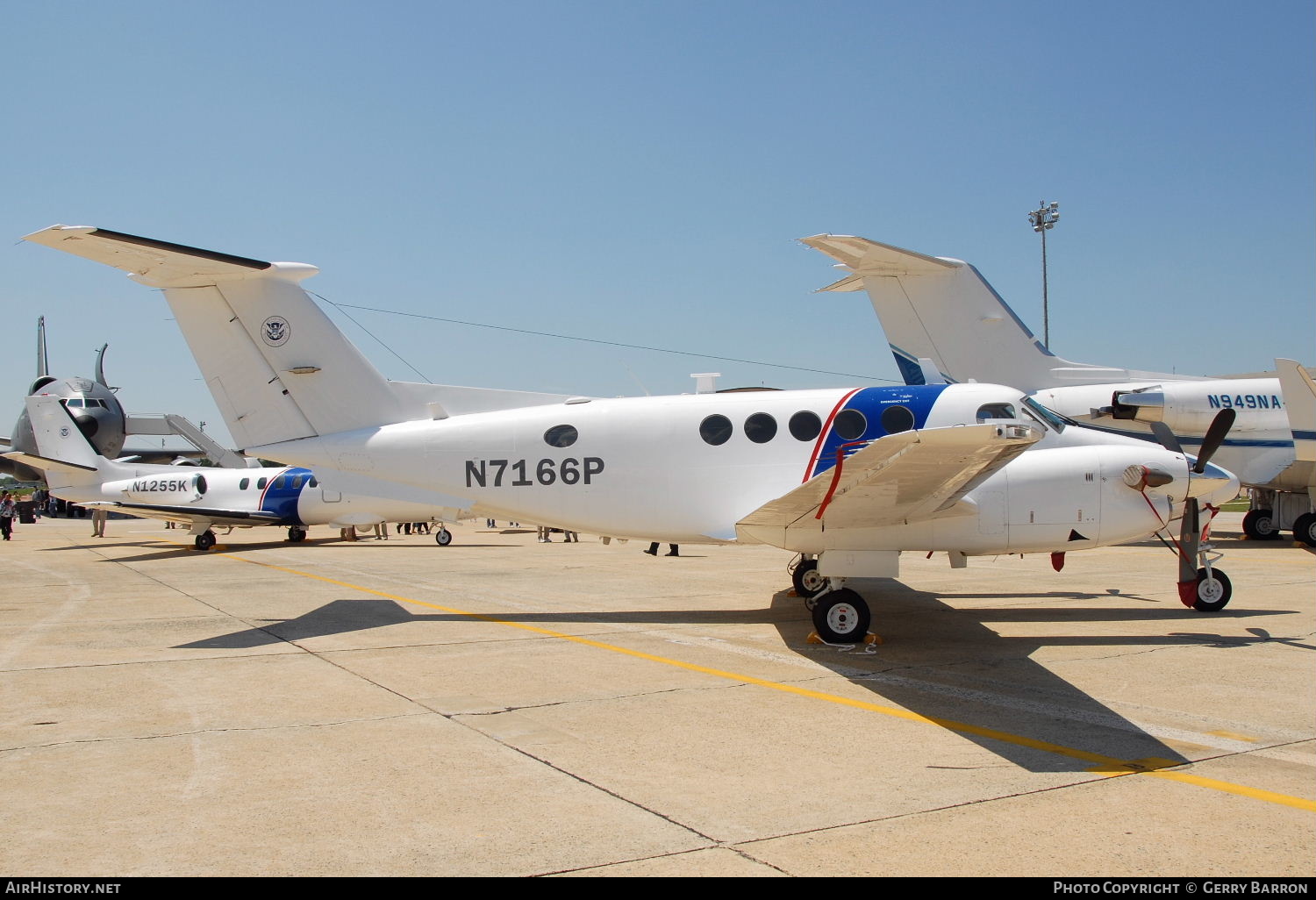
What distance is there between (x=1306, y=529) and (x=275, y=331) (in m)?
23.9

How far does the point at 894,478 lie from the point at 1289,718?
11.2 ft

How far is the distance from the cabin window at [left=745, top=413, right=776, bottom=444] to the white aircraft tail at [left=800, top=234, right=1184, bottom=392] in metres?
8.09

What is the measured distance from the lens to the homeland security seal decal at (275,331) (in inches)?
451

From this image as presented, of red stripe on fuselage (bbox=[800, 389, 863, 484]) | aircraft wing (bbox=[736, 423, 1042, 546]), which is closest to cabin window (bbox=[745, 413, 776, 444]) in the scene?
red stripe on fuselage (bbox=[800, 389, 863, 484])

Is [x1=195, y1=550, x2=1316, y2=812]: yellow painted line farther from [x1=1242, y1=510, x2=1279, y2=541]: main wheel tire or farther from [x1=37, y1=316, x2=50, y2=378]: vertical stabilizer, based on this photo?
[x1=37, y1=316, x2=50, y2=378]: vertical stabilizer

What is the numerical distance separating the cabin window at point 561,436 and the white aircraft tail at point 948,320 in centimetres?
891

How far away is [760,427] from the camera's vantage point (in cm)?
1099

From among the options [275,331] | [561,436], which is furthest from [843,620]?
[275,331]

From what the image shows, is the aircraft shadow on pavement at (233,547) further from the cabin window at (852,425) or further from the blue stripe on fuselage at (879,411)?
the cabin window at (852,425)

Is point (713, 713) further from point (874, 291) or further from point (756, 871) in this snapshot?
point (874, 291)

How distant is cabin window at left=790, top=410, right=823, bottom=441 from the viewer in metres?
10.8

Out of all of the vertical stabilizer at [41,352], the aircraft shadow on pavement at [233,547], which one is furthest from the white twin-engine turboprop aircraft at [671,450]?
the vertical stabilizer at [41,352]
